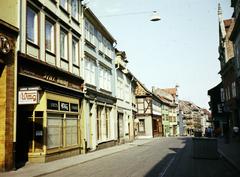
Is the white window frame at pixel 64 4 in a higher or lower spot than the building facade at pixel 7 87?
higher

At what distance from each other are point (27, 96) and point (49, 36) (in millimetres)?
5188

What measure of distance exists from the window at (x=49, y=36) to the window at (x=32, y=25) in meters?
1.30

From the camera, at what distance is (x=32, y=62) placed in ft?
50.0

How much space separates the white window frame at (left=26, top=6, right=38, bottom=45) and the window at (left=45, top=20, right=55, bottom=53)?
1296 mm

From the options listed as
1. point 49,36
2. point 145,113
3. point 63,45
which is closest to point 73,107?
point 63,45

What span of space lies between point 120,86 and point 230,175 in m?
26.0

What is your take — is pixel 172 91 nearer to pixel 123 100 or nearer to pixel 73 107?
pixel 123 100

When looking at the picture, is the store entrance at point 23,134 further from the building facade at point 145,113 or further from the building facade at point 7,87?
the building facade at point 145,113

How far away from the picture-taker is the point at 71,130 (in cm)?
2009

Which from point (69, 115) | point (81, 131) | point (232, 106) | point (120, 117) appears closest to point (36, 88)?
point (69, 115)

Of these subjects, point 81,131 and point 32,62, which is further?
point 81,131

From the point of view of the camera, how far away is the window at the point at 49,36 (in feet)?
58.0

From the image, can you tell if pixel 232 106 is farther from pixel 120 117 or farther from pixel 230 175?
pixel 230 175

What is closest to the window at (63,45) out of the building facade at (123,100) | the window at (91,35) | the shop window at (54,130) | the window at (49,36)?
the window at (49,36)
